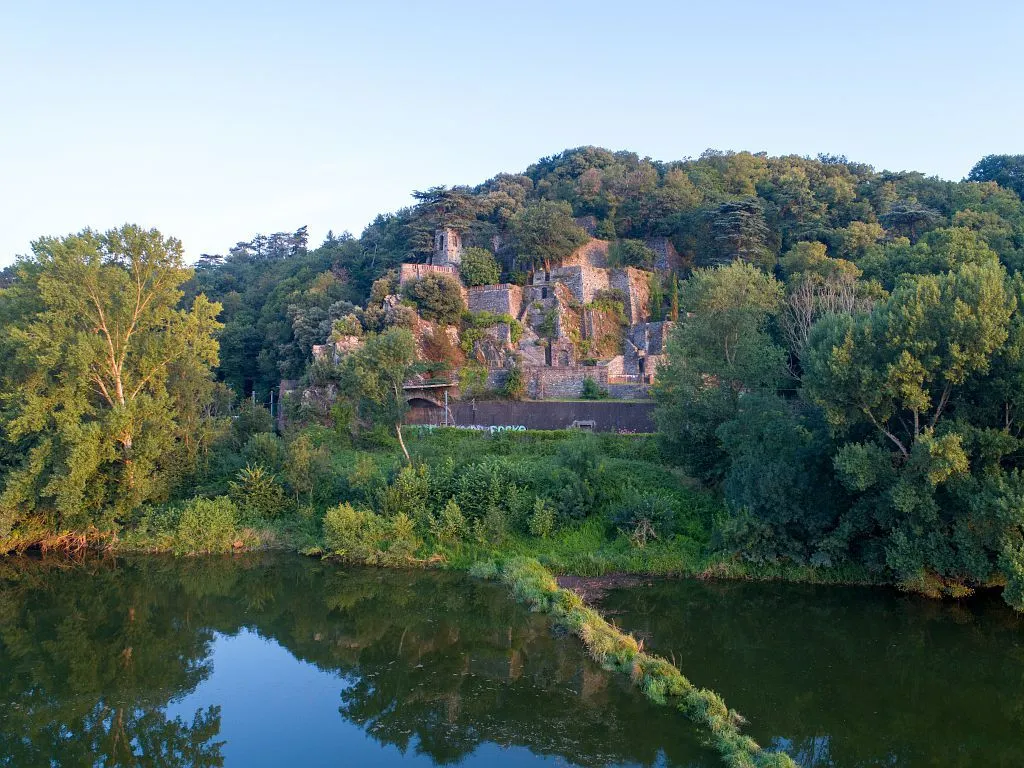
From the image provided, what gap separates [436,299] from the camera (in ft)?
120

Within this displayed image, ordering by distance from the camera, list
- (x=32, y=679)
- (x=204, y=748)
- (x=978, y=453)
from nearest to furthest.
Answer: (x=204, y=748) → (x=32, y=679) → (x=978, y=453)

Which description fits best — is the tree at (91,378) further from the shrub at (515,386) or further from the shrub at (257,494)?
the shrub at (515,386)

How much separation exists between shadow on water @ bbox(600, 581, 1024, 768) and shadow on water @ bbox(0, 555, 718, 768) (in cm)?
180

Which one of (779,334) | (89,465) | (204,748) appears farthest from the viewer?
(779,334)

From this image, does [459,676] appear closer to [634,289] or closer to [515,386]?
[515,386]

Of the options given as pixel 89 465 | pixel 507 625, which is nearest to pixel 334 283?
pixel 89 465

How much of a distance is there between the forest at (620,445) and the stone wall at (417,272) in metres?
8.42

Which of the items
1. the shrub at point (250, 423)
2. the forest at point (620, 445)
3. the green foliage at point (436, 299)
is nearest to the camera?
the forest at point (620, 445)

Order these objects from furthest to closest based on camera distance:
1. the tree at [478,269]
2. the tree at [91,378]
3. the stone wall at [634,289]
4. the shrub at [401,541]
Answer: the tree at [478,269] < the stone wall at [634,289] < the tree at [91,378] < the shrub at [401,541]

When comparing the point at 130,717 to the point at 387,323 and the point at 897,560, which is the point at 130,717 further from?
the point at 387,323

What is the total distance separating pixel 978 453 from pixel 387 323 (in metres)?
26.5

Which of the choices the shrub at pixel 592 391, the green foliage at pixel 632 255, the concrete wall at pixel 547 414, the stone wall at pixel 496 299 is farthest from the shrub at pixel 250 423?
the green foliage at pixel 632 255

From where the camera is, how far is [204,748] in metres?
10.0

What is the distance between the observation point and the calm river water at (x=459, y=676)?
972 cm
